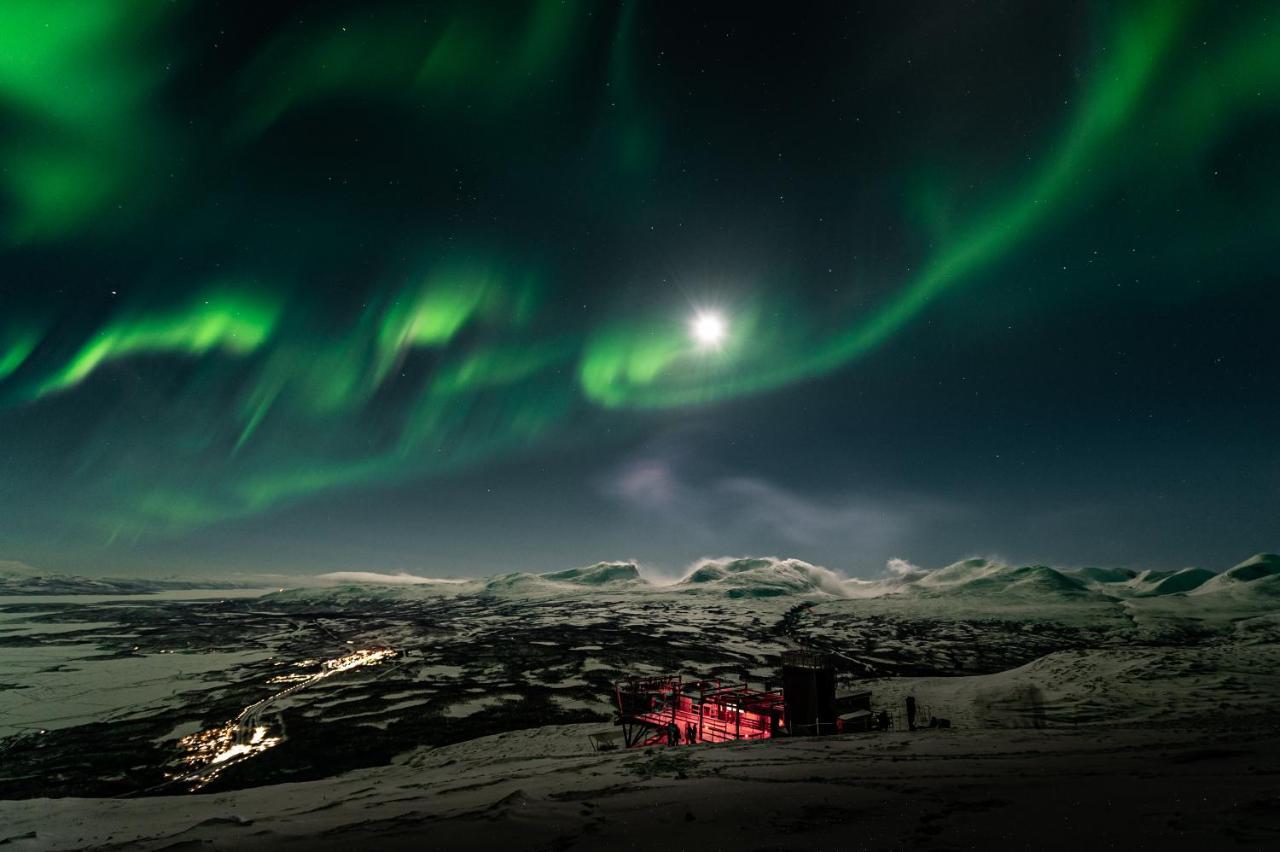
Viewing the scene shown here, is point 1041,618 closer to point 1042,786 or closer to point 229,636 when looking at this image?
point 1042,786

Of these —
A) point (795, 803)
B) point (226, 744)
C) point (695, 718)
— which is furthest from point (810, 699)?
point (226, 744)

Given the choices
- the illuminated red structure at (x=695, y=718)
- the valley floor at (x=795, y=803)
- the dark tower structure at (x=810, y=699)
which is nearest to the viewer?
the valley floor at (x=795, y=803)

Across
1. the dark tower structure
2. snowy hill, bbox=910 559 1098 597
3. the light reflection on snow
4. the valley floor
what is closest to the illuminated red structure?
the dark tower structure

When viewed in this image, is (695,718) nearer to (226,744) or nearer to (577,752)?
(577,752)

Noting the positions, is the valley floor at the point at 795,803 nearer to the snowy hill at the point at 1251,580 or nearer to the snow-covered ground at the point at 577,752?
the snow-covered ground at the point at 577,752

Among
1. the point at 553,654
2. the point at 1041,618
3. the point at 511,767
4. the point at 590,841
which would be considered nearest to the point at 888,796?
the point at 590,841

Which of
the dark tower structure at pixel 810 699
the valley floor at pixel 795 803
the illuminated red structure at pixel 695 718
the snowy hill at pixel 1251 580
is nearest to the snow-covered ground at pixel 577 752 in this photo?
the valley floor at pixel 795 803
